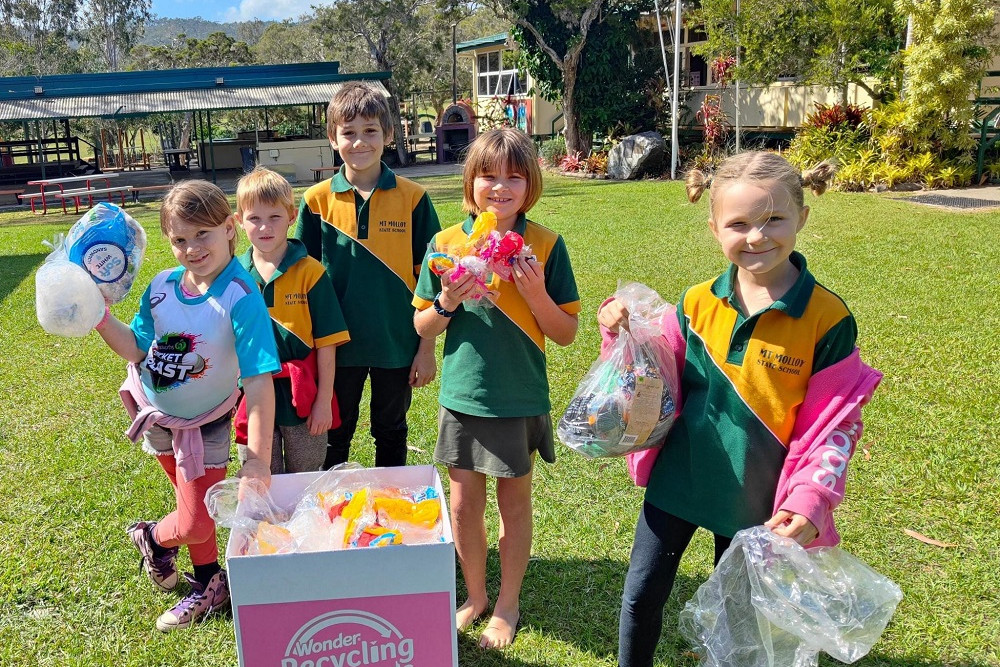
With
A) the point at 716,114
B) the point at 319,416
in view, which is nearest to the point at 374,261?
the point at 319,416

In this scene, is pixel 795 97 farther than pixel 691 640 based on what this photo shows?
Yes

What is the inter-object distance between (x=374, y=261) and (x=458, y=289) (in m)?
0.78

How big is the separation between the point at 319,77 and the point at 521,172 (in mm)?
22393

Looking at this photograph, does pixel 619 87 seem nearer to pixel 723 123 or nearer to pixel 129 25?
pixel 723 123

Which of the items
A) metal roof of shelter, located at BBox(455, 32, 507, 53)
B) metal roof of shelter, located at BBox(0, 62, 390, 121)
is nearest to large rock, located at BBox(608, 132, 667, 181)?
metal roof of shelter, located at BBox(0, 62, 390, 121)

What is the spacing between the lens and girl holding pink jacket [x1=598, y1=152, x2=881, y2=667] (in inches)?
77.6

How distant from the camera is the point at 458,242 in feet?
8.39

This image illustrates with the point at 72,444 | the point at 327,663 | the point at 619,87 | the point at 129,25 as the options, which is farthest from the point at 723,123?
the point at 129,25

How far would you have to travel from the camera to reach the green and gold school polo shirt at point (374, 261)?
3.04m

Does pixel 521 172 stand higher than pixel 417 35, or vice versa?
pixel 417 35

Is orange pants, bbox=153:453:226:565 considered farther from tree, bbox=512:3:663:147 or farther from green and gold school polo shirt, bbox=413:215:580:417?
tree, bbox=512:3:663:147

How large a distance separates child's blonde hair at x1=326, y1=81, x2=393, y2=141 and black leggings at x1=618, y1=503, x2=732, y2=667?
1.65 meters

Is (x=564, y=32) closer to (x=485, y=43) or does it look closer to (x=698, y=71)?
(x=698, y=71)

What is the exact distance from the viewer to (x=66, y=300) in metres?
2.14
